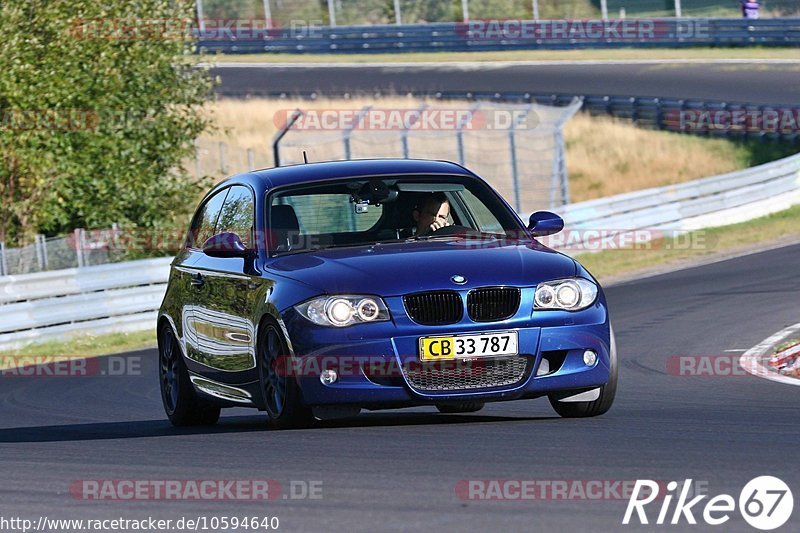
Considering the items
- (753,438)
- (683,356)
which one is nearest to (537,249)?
(753,438)

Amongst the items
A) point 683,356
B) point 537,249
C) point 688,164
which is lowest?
point 688,164

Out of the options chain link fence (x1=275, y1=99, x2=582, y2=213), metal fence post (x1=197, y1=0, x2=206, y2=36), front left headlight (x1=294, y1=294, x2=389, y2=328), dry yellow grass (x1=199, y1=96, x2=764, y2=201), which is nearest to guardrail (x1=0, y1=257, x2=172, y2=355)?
chain link fence (x1=275, y1=99, x2=582, y2=213)

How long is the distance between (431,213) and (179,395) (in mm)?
2217

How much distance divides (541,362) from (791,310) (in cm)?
886

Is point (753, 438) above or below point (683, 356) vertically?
above

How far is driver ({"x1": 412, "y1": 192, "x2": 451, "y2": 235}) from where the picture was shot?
31.2 feet

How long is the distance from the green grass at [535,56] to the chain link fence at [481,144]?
8.40 metres

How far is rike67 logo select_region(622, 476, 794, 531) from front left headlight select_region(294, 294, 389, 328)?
2.33 metres

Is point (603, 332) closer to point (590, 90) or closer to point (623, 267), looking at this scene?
point (623, 267)

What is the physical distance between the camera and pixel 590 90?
142 ft

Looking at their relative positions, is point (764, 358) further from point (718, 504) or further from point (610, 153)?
point (610, 153)

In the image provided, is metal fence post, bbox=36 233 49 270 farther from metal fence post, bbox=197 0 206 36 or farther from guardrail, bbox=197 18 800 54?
metal fence post, bbox=197 0 206 36

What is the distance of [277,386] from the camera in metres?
8.67

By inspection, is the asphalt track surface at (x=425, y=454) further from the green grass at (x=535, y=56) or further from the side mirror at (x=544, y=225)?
the green grass at (x=535, y=56)
